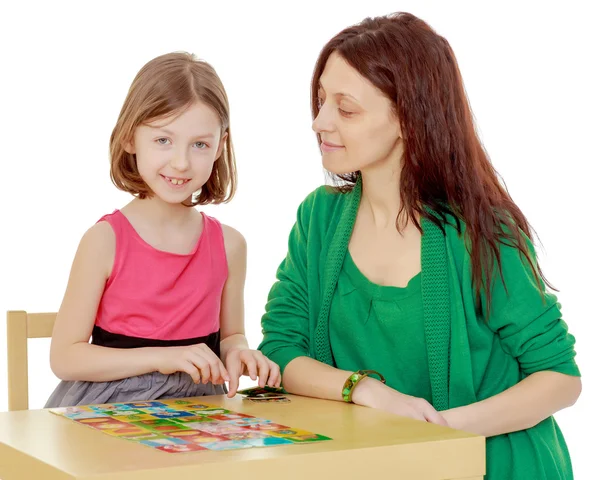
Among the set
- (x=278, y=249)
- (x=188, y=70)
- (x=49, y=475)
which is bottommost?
(x=49, y=475)

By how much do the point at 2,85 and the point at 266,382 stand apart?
168 centimetres

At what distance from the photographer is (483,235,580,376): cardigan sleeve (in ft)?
5.20

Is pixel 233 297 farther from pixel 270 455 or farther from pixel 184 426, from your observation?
pixel 270 455

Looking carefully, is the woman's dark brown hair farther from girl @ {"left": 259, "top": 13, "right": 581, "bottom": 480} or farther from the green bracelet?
the green bracelet

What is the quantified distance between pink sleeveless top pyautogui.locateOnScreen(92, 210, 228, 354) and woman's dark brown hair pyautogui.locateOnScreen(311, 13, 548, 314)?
38 centimetres

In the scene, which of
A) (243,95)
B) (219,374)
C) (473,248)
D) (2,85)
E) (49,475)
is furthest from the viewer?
(243,95)

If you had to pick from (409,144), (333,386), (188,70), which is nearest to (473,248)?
(409,144)

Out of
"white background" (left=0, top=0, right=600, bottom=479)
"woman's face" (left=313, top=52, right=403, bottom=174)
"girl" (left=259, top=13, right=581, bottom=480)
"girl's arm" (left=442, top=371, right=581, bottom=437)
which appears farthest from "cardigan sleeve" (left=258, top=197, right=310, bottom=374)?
"white background" (left=0, top=0, right=600, bottom=479)

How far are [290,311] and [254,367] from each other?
0.22 m

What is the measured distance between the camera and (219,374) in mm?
1470

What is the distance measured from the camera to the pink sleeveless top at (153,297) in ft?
5.59

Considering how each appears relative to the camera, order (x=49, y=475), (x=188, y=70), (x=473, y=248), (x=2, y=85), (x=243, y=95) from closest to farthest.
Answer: (x=49, y=475) < (x=473, y=248) < (x=188, y=70) < (x=2, y=85) < (x=243, y=95)

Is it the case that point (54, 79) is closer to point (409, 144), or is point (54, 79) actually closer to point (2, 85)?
→ point (2, 85)

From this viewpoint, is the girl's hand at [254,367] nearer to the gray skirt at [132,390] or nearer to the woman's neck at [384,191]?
the gray skirt at [132,390]
